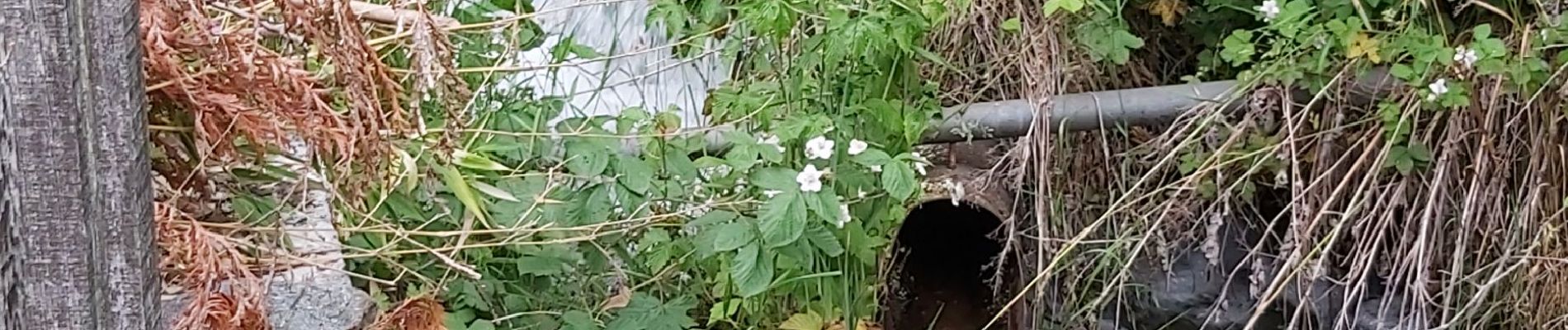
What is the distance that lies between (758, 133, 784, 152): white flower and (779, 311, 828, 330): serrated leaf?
0.30 metres

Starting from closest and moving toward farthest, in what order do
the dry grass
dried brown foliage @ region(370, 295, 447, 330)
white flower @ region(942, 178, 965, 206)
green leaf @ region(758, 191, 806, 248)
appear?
dried brown foliage @ region(370, 295, 447, 330) < green leaf @ region(758, 191, 806, 248) < the dry grass < white flower @ region(942, 178, 965, 206)

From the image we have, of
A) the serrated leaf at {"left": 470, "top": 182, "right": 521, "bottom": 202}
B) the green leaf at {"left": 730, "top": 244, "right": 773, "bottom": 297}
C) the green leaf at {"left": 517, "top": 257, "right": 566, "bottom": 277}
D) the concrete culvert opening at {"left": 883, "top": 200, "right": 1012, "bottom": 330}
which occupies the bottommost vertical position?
the concrete culvert opening at {"left": 883, "top": 200, "right": 1012, "bottom": 330}

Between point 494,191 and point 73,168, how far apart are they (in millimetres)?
856

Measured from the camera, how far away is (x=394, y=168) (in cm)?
137

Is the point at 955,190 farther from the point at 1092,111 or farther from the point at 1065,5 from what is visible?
the point at 1065,5

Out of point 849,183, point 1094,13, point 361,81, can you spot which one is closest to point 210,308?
point 361,81

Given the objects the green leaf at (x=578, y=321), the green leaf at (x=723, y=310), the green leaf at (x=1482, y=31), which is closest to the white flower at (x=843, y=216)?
the green leaf at (x=723, y=310)

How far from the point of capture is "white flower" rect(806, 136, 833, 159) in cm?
167

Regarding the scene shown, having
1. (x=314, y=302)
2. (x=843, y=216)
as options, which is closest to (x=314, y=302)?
(x=314, y=302)

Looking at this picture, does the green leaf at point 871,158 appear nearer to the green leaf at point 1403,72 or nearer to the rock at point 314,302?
the rock at point 314,302

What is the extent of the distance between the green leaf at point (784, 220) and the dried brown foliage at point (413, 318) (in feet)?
1.37

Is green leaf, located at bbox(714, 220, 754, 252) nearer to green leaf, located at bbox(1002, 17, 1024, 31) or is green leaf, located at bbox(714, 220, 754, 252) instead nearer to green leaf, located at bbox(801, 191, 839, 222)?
green leaf, located at bbox(801, 191, 839, 222)

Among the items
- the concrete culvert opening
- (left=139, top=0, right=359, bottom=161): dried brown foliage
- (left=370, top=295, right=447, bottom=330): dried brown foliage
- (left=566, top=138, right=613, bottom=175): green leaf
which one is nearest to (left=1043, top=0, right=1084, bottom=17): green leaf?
(left=566, top=138, right=613, bottom=175): green leaf

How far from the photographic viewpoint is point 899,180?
164cm
